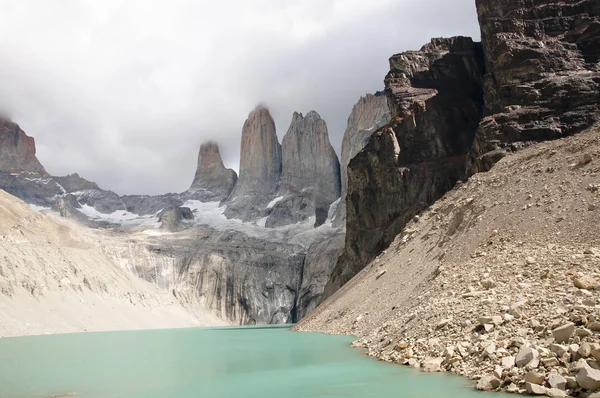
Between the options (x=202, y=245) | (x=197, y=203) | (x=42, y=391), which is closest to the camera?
(x=42, y=391)

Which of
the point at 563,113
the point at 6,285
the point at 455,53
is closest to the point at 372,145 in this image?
the point at 455,53

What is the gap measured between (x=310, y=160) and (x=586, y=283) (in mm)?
126090

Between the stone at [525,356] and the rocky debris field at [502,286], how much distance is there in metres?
0.03

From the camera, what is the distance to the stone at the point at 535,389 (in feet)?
33.7

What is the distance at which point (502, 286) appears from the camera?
1845 centimetres

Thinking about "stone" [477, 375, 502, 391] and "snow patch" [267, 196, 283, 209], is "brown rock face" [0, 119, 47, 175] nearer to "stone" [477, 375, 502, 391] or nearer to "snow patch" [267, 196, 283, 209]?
"snow patch" [267, 196, 283, 209]

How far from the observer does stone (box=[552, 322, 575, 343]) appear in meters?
11.5

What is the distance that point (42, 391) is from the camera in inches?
578

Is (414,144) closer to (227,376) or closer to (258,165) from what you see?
(227,376)

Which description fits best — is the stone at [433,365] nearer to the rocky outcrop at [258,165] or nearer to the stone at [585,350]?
the stone at [585,350]

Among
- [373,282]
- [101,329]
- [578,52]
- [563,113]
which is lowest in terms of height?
[101,329]

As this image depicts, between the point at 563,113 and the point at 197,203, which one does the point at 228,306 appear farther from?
the point at 197,203

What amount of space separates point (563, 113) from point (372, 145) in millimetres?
20026

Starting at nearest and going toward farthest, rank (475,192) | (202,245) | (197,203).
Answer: (475,192) < (202,245) < (197,203)
